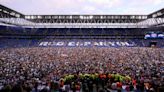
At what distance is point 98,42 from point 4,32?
840 inches

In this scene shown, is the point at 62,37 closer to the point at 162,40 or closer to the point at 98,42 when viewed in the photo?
the point at 98,42

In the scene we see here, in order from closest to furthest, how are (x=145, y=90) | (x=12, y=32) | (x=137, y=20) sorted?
A: (x=145, y=90) → (x=137, y=20) → (x=12, y=32)

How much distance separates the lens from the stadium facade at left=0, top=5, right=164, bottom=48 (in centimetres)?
7175

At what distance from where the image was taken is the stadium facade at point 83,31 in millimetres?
71750

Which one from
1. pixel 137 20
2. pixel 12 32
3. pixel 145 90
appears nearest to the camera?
pixel 145 90

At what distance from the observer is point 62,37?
3191 inches

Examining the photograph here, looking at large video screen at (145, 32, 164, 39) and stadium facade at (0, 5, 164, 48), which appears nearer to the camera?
stadium facade at (0, 5, 164, 48)

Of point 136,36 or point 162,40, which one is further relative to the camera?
point 136,36

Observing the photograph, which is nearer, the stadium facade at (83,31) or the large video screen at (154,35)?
the stadium facade at (83,31)

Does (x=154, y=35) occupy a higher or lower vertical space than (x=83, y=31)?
lower

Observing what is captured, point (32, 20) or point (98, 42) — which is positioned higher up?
point (32, 20)

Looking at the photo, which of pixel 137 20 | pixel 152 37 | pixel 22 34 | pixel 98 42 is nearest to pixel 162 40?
pixel 152 37

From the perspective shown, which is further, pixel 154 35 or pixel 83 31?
pixel 83 31

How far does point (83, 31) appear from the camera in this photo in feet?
274
